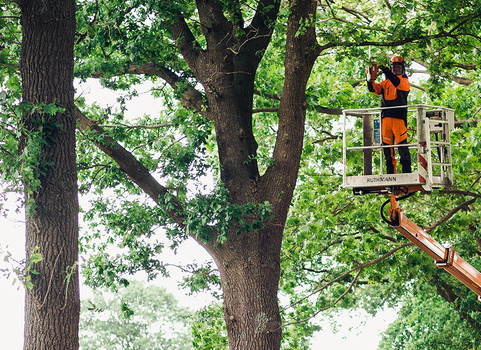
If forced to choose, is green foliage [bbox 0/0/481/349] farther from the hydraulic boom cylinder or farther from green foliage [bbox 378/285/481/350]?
green foliage [bbox 378/285/481/350]

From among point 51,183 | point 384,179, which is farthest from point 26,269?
→ point 384,179

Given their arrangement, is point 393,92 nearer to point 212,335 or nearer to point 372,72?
point 372,72

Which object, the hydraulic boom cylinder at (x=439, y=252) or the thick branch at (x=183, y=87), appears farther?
the thick branch at (x=183, y=87)

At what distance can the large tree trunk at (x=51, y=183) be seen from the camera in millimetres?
6082

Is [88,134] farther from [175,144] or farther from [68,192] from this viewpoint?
[68,192]

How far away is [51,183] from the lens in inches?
257

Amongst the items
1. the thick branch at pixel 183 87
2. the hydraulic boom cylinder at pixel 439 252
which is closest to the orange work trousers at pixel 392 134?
the hydraulic boom cylinder at pixel 439 252

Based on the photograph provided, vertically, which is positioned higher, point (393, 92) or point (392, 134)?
point (393, 92)

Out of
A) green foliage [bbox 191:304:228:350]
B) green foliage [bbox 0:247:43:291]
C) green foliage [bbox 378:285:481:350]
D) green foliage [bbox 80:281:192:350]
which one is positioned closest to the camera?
green foliage [bbox 0:247:43:291]

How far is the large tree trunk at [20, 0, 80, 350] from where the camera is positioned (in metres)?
6.08

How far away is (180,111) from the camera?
964 centimetres

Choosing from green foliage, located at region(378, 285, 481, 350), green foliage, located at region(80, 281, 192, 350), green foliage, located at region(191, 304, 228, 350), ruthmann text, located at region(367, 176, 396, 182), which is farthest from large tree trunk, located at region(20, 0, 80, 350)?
green foliage, located at region(80, 281, 192, 350)

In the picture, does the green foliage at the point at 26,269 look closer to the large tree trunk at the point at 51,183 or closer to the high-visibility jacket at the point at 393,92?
the large tree trunk at the point at 51,183

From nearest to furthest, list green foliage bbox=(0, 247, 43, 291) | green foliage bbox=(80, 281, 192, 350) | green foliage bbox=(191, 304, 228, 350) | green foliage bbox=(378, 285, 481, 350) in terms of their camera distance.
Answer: green foliage bbox=(0, 247, 43, 291) < green foliage bbox=(191, 304, 228, 350) < green foliage bbox=(378, 285, 481, 350) < green foliage bbox=(80, 281, 192, 350)
